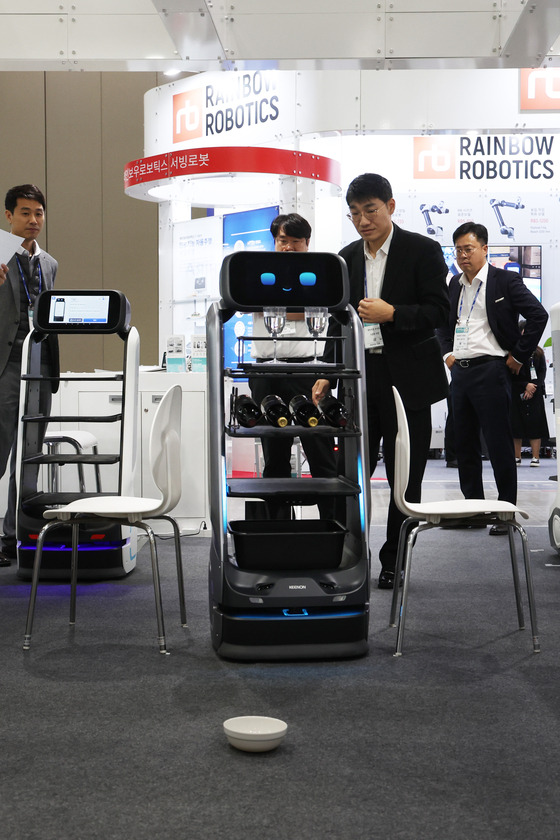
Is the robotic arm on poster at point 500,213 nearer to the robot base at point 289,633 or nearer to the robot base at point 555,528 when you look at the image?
the robot base at point 555,528

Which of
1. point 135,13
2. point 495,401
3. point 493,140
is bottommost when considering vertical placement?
point 495,401

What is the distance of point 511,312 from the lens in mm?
5020

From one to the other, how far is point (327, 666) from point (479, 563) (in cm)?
177

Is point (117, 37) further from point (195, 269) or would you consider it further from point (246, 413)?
point (246, 413)

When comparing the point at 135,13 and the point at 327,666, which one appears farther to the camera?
the point at 135,13

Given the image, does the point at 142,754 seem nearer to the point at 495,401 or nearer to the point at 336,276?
the point at 336,276

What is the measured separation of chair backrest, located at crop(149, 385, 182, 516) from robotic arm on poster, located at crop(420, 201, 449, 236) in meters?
7.56

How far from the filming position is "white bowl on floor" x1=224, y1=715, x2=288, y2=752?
2.00m

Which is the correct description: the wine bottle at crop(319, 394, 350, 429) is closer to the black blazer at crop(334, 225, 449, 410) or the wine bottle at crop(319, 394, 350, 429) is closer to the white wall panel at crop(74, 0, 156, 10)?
the black blazer at crop(334, 225, 449, 410)

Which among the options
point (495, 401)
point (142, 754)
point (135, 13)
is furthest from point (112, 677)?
point (135, 13)

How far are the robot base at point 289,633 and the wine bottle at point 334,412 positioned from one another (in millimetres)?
595

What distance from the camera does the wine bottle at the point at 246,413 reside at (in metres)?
2.78

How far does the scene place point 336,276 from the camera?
2916 millimetres

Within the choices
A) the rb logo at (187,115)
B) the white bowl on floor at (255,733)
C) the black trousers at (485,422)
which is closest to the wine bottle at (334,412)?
the white bowl on floor at (255,733)
